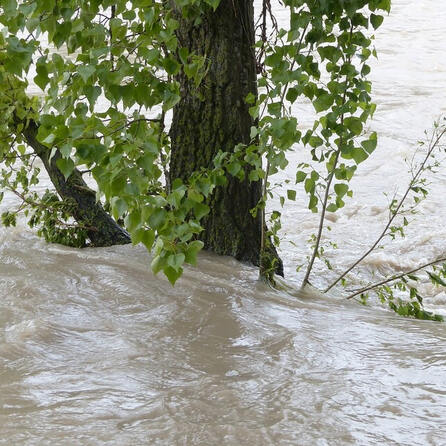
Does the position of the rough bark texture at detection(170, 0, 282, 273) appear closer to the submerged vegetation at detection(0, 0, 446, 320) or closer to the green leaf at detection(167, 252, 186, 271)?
the submerged vegetation at detection(0, 0, 446, 320)

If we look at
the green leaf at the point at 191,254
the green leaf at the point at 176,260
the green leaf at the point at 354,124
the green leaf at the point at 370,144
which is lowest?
the green leaf at the point at 176,260

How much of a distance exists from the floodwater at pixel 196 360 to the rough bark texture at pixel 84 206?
0.79 ft

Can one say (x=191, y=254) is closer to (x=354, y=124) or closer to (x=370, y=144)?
(x=370, y=144)

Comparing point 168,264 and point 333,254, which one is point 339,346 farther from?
point 333,254

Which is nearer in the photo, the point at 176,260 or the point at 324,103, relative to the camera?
the point at 176,260

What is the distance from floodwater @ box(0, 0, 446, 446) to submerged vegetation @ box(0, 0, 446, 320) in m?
0.33

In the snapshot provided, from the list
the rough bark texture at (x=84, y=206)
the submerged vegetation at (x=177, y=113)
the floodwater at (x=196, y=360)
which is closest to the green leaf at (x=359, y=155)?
the submerged vegetation at (x=177, y=113)

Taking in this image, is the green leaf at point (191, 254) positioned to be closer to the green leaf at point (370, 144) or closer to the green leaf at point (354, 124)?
the green leaf at point (370, 144)

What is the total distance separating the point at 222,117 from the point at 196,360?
162cm

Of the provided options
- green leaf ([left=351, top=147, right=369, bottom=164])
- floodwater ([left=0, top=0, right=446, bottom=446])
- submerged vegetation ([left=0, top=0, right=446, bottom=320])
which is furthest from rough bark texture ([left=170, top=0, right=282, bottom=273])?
green leaf ([left=351, top=147, right=369, bottom=164])

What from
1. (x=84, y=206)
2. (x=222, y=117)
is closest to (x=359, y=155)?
(x=222, y=117)

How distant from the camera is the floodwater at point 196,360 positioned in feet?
8.54

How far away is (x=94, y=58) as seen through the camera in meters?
2.47

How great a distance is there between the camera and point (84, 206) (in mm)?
5105
